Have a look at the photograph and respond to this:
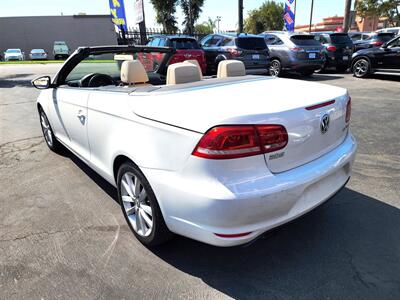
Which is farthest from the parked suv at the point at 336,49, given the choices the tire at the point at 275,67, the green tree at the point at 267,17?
the green tree at the point at 267,17

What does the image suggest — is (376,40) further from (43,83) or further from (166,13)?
(166,13)

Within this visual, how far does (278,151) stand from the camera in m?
2.08

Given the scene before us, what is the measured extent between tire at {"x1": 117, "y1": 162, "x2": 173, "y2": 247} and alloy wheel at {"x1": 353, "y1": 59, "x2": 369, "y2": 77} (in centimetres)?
1152

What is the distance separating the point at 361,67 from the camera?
39.4ft

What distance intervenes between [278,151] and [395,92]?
28.0 ft

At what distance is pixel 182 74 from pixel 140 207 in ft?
3.94

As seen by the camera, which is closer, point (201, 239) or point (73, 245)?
point (201, 239)

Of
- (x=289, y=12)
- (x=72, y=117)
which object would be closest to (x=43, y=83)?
(x=72, y=117)

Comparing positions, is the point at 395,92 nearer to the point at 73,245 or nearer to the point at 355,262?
the point at 355,262

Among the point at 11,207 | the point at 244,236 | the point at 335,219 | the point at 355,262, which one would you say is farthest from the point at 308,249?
the point at 11,207

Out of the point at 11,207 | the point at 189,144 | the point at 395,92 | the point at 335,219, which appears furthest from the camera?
the point at 395,92

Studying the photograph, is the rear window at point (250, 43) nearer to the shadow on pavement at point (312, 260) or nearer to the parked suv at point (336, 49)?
the parked suv at point (336, 49)

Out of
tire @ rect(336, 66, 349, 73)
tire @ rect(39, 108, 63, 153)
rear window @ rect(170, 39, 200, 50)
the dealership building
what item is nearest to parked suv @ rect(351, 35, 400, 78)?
tire @ rect(336, 66, 349, 73)

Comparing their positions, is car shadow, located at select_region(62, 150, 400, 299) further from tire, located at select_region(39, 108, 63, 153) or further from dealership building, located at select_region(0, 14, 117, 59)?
dealership building, located at select_region(0, 14, 117, 59)
